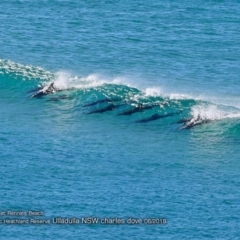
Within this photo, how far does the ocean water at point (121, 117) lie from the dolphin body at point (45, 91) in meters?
0.84

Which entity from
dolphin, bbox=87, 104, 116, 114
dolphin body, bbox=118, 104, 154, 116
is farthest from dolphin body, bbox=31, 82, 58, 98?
dolphin body, bbox=118, 104, 154, 116

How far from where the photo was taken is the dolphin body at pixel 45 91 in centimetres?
14512

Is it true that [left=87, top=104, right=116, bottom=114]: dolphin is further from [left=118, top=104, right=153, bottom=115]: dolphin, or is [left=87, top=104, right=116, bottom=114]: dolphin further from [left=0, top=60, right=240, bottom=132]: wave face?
[left=118, top=104, right=153, bottom=115]: dolphin

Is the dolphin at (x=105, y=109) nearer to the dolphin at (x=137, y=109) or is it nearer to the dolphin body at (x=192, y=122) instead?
the dolphin at (x=137, y=109)

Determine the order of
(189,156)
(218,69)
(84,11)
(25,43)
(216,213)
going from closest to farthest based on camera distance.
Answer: (216,213) < (189,156) < (218,69) < (25,43) < (84,11)

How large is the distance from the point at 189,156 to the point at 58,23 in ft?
170

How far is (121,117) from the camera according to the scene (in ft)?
452

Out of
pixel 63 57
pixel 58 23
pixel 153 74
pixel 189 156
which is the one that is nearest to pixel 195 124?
pixel 189 156

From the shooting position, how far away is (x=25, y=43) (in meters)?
165

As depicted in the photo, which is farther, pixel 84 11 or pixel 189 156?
pixel 84 11

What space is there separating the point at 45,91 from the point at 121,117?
11515 millimetres

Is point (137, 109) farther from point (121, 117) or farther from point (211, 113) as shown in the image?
point (211, 113)

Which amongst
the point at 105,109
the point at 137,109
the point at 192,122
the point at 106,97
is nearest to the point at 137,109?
the point at 137,109

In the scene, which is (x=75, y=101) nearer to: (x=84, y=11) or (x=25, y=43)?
(x=25, y=43)
